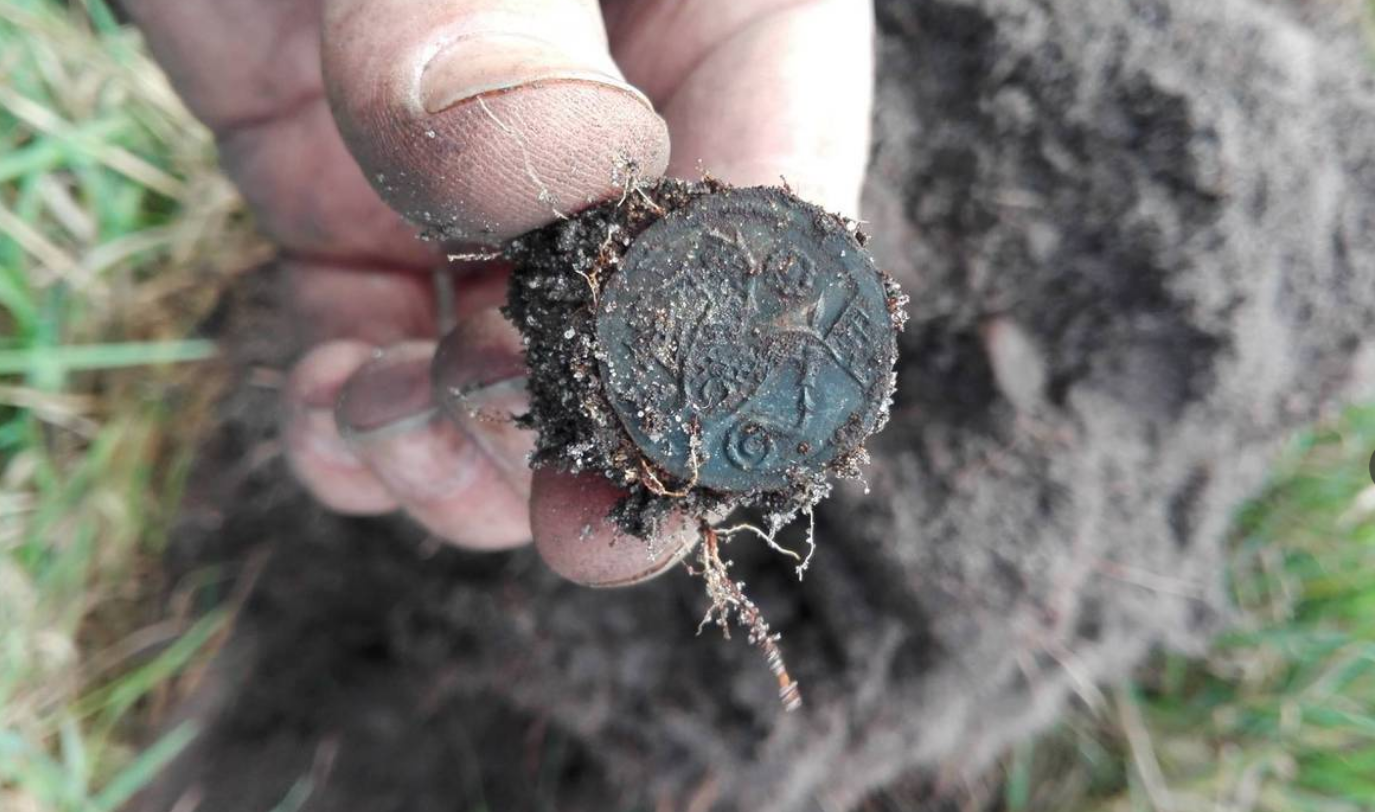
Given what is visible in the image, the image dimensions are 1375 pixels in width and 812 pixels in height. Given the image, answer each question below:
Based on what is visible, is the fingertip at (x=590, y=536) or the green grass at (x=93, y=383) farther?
the green grass at (x=93, y=383)

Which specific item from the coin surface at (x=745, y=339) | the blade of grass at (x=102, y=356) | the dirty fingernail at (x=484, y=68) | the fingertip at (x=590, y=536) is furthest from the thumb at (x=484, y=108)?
the blade of grass at (x=102, y=356)

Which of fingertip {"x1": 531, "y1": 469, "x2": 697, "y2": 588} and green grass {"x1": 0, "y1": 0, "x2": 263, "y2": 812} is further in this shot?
green grass {"x1": 0, "y1": 0, "x2": 263, "y2": 812}

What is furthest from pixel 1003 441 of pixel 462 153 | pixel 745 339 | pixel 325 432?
pixel 325 432

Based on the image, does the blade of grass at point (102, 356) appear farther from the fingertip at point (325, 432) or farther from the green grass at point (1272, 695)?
the green grass at point (1272, 695)

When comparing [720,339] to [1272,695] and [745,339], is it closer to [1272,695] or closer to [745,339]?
[745,339]

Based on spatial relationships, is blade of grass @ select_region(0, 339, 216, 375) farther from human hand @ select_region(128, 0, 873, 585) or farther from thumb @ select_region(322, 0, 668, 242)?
thumb @ select_region(322, 0, 668, 242)

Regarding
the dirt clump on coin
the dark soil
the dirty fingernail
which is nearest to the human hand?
the dirty fingernail
